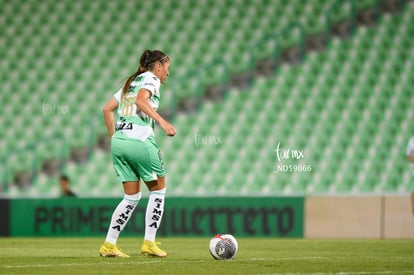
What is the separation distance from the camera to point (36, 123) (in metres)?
17.8

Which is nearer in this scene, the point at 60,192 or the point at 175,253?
the point at 175,253

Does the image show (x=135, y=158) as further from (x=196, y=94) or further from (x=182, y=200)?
(x=196, y=94)

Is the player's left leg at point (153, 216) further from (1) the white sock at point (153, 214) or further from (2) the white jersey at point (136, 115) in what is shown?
(2) the white jersey at point (136, 115)

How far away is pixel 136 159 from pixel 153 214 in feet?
1.74

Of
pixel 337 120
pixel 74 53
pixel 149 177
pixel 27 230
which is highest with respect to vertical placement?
pixel 74 53

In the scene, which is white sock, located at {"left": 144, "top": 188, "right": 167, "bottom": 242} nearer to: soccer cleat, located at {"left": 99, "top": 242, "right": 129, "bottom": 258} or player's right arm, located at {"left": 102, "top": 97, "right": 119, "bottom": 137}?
soccer cleat, located at {"left": 99, "top": 242, "right": 129, "bottom": 258}

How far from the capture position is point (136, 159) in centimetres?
828

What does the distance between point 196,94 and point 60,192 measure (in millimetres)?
3110

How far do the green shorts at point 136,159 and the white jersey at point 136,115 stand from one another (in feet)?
0.21

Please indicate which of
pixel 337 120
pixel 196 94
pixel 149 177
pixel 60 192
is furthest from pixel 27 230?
pixel 149 177

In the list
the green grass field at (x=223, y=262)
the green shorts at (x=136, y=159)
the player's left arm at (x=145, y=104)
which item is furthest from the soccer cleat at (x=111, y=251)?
the player's left arm at (x=145, y=104)

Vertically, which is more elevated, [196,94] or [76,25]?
[76,25]

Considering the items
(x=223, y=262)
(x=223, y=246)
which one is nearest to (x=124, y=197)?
(x=223, y=246)

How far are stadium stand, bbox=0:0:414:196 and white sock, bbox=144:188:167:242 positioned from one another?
7160 millimetres
